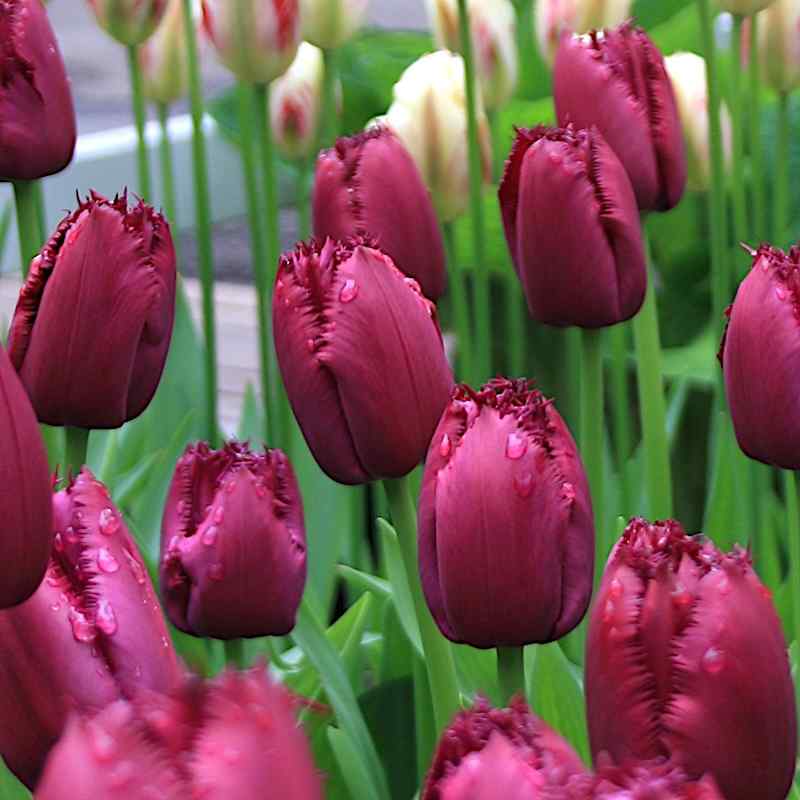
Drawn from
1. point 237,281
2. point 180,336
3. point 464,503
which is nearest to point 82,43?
point 237,281

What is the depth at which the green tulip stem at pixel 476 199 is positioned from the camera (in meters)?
0.98

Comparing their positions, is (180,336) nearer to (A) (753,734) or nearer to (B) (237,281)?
(A) (753,734)

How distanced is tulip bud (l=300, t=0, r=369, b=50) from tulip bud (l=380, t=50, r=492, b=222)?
56 mm

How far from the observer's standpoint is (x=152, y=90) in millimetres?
1330

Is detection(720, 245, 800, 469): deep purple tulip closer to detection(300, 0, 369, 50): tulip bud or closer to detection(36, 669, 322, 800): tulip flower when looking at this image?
detection(36, 669, 322, 800): tulip flower

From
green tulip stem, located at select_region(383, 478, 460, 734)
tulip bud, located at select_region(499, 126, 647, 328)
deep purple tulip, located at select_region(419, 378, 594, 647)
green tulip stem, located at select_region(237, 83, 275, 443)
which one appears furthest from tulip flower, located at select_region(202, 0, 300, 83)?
deep purple tulip, located at select_region(419, 378, 594, 647)

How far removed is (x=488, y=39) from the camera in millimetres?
1226

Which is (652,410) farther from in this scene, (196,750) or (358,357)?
(196,750)

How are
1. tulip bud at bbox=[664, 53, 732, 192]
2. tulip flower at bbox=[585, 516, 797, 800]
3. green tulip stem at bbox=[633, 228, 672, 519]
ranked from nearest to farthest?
1. tulip flower at bbox=[585, 516, 797, 800]
2. green tulip stem at bbox=[633, 228, 672, 519]
3. tulip bud at bbox=[664, 53, 732, 192]

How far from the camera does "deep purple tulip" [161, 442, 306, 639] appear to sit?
57 centimetres

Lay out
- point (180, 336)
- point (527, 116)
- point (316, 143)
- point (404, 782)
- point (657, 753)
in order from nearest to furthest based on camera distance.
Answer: point (657, 753) < point (404, 782) < point (316, 143) < point (180, 336) < point (527, 116)

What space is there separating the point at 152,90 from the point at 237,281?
5.58ft

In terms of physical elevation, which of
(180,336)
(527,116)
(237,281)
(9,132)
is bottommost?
(237,281)

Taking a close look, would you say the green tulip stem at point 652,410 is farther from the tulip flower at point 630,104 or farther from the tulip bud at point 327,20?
the tulip bud at point 327,20
